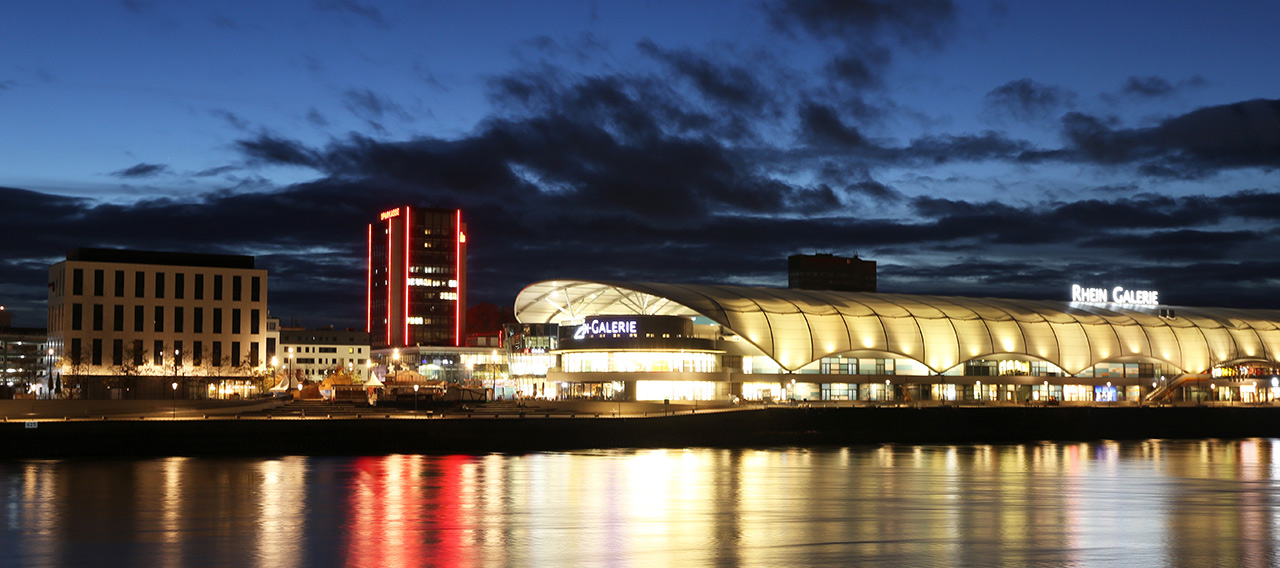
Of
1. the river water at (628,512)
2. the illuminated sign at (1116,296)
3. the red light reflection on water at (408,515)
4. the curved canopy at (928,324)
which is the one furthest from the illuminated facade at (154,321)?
the illuminated sign at (1116,296)

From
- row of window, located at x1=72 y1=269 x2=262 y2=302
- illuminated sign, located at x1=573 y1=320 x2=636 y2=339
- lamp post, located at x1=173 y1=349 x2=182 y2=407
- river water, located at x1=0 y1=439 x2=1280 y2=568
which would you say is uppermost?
row of window, located at x1=72 y1=269 x2=262 y2=302

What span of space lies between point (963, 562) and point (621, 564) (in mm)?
9899

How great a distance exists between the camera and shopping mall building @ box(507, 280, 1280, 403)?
135 meters

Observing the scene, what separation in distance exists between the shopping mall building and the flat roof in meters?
35.2

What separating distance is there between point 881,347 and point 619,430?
51.0m

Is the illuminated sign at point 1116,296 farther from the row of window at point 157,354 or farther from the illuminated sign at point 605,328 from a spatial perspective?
the row of window at point 157,354

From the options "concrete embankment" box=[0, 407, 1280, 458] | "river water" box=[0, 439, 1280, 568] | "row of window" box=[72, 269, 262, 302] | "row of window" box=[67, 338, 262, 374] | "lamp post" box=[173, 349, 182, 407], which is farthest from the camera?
"lamp post" box=[173, 349, 182, 407]

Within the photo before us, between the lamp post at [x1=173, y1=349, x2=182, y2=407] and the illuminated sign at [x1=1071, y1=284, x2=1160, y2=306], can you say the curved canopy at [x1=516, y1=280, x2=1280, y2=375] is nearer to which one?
the illuminated sign at [x1=1071, y1=284, x2=1160, y2=306]

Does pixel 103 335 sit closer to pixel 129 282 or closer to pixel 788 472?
pixel 129 282

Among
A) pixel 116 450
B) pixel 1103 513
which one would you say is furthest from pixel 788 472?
pixel 116 450

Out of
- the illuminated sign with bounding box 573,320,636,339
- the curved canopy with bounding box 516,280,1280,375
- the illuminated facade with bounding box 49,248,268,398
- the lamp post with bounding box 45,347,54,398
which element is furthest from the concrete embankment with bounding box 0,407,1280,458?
the lamp post with bounding box 45,347,54,398

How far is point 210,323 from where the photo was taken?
13175 centimetres

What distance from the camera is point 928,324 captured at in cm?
14662

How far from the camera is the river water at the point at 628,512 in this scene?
3797 cm
